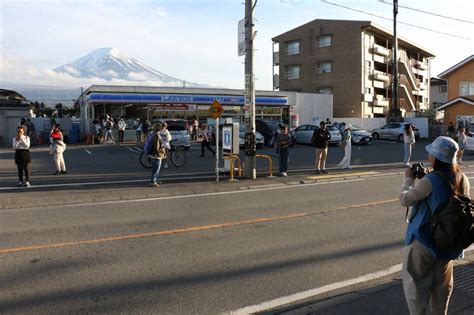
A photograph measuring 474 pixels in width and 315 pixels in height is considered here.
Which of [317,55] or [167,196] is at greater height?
[317,55]

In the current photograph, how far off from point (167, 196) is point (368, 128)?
38.1 meters

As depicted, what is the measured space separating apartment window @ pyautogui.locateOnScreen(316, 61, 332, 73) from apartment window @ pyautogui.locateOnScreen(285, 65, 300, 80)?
3250 mm

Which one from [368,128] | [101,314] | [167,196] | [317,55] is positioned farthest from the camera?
[317,55]

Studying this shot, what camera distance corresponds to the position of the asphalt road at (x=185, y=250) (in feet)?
15.8

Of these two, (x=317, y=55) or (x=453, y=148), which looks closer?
(x=453, y=148)

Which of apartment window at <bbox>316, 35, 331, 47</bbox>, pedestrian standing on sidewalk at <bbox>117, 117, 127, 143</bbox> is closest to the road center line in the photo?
pedestrian standing on sidewalk at <bbox>117, 117, 127, 143</bbox>

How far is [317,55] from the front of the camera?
2243 inches

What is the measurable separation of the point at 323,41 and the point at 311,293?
5504 centimetres

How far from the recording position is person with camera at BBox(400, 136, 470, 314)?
3.41m

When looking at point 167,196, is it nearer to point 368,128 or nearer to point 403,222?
point 403,222

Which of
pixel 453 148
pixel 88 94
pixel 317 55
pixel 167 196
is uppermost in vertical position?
pixel 317 55

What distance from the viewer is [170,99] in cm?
3697

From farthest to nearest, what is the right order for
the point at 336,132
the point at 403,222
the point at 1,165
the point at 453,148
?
the point at 336,132 < the point at 1,165 < the point at 403,222 < the point at 453,148

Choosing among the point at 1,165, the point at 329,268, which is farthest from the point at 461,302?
the point at 1,165
